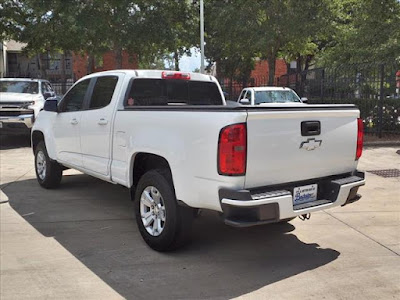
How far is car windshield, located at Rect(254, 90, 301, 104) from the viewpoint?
15.0 metres

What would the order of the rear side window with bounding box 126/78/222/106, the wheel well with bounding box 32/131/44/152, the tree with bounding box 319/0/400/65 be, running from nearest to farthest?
1. the rear side window with bounding box 126/78/222/106
2. the wheel well with bounding box 32/131/44/152
3. the tree with bounding box 319/0/400/65

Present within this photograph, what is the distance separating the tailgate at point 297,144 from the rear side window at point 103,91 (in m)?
2.46

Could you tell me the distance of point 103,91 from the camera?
5.82 m

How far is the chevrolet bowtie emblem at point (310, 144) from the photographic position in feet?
13.4

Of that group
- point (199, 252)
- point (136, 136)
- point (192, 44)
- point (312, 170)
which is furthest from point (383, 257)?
point (192, 44)

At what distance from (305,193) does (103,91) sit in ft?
9.91

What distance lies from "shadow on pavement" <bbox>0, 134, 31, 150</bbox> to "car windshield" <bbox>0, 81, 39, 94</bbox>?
1552 millimetres

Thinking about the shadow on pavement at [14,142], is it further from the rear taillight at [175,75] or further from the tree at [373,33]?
the tree at [373,33]

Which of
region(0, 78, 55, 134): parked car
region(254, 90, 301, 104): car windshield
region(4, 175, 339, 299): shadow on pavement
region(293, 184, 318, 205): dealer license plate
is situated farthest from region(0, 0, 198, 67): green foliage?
region(293, 184, 318, 205): dealer license plate

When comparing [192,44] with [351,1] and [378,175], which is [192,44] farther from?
[378,175]

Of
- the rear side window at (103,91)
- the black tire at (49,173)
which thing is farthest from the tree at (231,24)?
the rear side window at (103,91)

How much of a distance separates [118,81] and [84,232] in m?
1.89

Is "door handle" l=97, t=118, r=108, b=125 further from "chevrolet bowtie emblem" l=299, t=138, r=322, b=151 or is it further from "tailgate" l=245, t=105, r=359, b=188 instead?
"chevrolet bowtie emblem" l=299, t=138, r=322, b=151

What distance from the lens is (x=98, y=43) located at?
20.1 m
